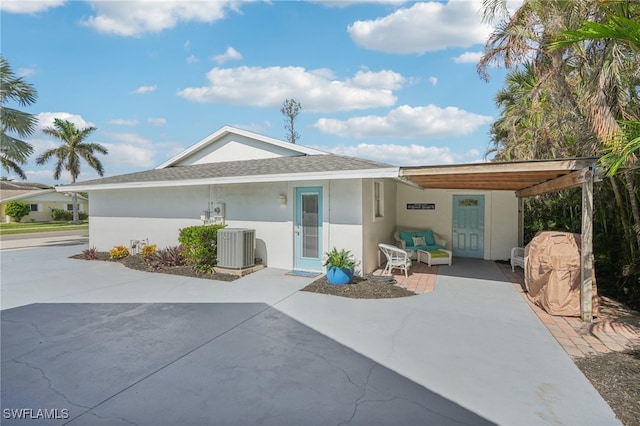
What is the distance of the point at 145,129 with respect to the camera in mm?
15531

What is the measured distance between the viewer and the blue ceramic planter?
720 cm

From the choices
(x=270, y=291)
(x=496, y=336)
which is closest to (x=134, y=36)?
(x=270, y=291)

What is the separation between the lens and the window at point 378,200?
887cm

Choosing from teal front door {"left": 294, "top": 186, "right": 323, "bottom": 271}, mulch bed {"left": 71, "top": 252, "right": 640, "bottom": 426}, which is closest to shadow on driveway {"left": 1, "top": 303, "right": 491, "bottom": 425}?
mulch bed {"left": 71, "top": 252, "right": 640, "bottom": 426}

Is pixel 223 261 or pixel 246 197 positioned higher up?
pixel 246 197

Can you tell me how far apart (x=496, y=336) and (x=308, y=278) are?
4.49 m

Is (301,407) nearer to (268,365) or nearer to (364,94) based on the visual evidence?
(268,365)

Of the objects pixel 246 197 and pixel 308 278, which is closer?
pixel 308 278

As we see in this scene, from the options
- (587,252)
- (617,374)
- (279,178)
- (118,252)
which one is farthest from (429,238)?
(118,252)

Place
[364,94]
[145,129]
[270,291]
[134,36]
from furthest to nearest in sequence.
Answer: [364,94] < [145,129] < [134,36] < [270,291]

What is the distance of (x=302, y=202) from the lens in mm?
8711

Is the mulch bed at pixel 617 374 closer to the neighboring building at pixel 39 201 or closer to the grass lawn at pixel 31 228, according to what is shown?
the grass lawn at pixel 31 228

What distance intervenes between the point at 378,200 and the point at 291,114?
28389mm

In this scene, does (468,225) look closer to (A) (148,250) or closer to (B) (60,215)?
(A) (148,250)
